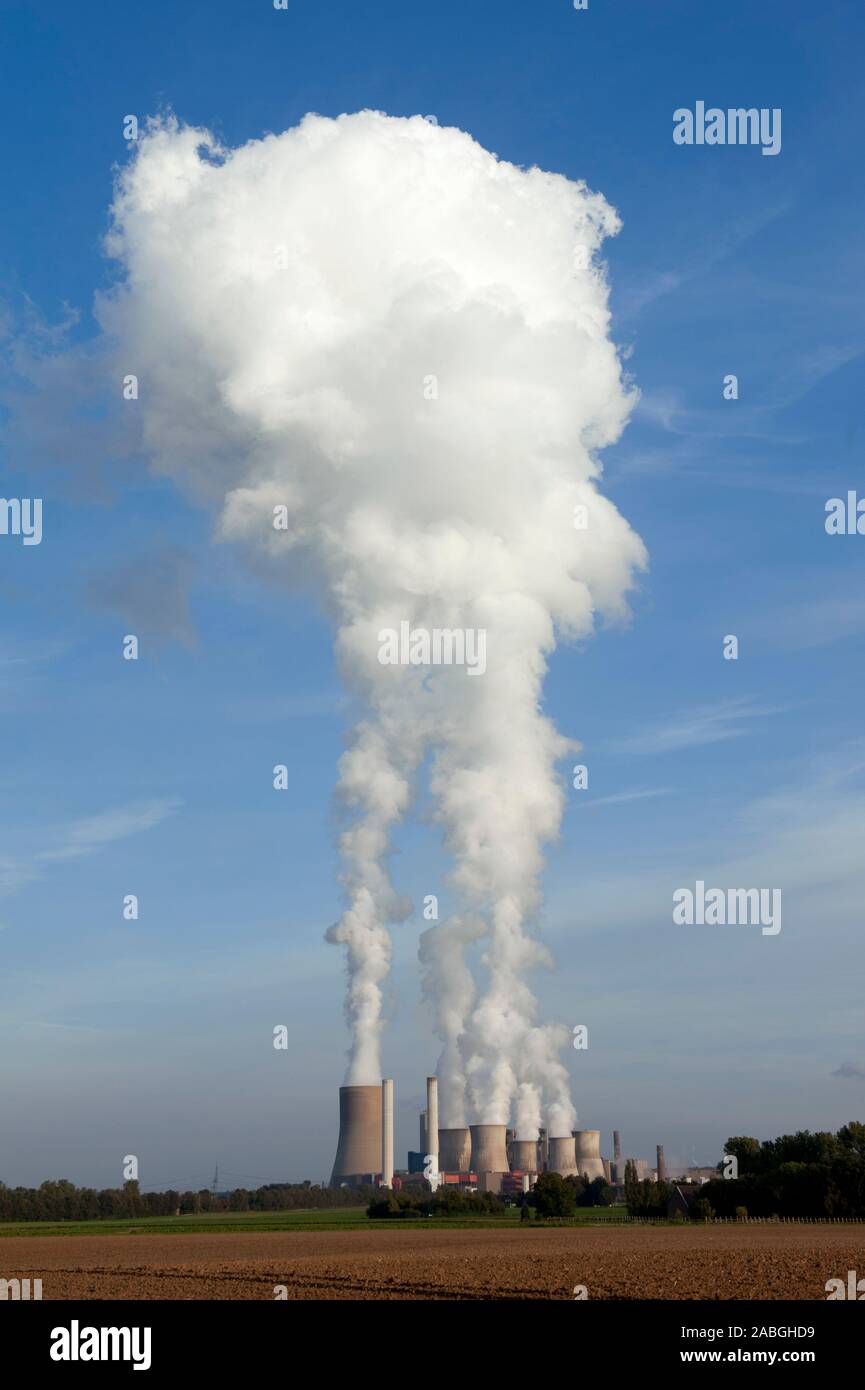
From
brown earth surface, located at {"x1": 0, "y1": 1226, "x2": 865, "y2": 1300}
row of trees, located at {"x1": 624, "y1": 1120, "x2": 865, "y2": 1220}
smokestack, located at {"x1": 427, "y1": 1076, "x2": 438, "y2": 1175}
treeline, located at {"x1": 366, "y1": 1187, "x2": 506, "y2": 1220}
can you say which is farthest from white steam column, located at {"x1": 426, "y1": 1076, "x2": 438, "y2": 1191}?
brown earth surface, located at {"x1": 0, "y1": 1226, "x2": 865, "y2": 1300}

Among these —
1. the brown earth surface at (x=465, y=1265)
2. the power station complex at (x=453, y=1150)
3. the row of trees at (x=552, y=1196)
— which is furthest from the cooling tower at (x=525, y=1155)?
the brown earth surface at (x=465, y=1265)

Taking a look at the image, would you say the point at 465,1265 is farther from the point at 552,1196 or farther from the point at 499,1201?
the point at 499,1201

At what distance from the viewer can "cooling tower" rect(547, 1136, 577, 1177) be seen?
514ft

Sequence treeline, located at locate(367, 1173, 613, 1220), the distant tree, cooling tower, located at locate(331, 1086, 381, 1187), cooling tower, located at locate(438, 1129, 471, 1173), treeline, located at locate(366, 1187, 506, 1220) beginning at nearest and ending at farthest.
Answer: the distant tree, treeline, located at locate(367, 1173, 613, 1220), treeline, located at locate(366, 1187, 506, 1220), cooling tower, located at locate(331, 1086, 381, 1187), cooling tower, located at locate(438, 1129, 471, 1173)

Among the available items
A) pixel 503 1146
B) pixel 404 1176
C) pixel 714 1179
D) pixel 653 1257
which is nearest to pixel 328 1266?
pixel 653 1257

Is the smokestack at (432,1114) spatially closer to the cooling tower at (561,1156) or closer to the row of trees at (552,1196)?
the cooling tower at (561,1156)

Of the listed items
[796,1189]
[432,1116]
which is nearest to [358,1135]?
[432,1116]

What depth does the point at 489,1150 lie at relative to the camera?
149 metres

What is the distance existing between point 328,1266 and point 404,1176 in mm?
129436

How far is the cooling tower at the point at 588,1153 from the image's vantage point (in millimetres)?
163750

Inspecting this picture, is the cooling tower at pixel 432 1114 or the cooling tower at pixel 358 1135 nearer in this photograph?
the cooling tower at pixel 358 1135

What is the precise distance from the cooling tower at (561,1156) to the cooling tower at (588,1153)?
5132mm

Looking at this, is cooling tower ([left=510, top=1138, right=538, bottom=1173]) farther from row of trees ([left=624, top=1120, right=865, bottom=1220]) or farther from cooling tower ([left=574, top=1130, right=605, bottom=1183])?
row of trees ([left=624, top=1120, right=865, bottom=1220])
